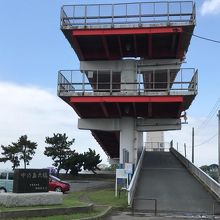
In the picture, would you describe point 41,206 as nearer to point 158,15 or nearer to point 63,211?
point 63,211

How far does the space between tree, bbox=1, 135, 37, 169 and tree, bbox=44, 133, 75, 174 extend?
2044 millimetres

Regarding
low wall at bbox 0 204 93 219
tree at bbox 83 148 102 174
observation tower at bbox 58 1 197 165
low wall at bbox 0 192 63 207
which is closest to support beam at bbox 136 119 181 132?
observation tower at bbox 58 1 197 165

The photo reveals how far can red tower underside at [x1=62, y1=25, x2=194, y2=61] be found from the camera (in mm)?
37062

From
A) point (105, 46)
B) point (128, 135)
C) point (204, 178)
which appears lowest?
point (204, 178)

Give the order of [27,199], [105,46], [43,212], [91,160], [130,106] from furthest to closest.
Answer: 1. [91,160]
2. [105,46]
3. [130,106]
4. [27,199]
5. [43,212]

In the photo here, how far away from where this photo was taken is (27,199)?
17.2m

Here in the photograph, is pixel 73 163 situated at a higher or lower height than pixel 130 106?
lower

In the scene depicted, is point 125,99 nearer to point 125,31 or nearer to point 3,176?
point 125,31

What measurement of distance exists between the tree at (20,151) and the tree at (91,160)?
23.2 feet

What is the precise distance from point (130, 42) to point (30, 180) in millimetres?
23341

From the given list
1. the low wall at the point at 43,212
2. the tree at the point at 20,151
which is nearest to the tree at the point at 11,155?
the tree at the point at 20,151

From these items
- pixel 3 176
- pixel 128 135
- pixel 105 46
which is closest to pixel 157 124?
pixel 128 135

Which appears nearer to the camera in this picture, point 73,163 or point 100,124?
point 100,124

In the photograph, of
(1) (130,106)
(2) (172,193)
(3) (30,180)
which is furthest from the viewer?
(1) (130,106)
